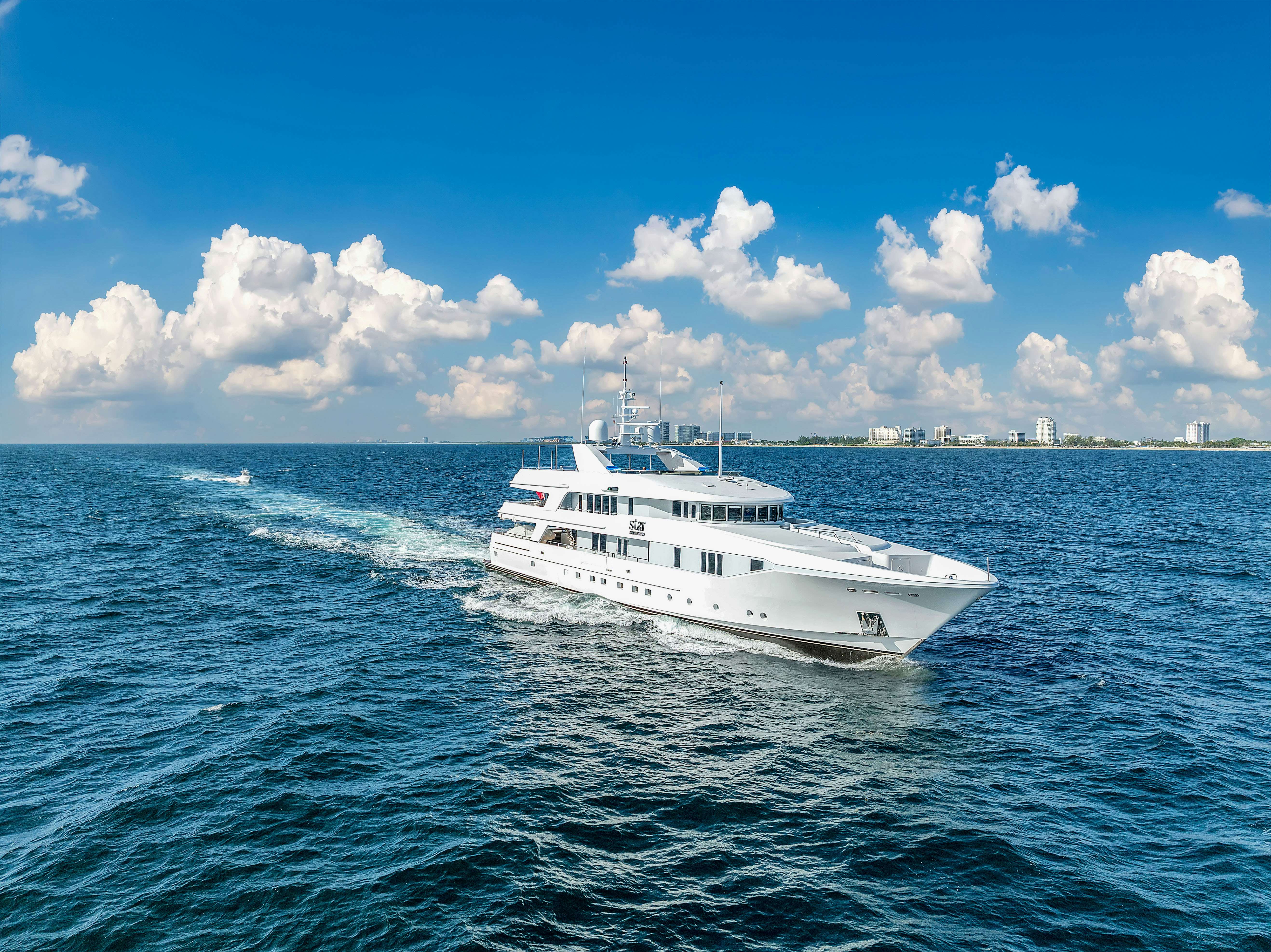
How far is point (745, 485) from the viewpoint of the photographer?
34.1 metres

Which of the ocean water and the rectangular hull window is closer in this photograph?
the ocean water

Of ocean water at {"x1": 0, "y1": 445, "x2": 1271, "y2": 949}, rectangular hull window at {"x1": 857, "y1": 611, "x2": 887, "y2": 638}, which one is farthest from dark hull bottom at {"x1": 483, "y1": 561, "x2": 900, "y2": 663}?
rectangular hull window at {"x1": 857, "y1": 611, "x2": 887, "y2": 638}

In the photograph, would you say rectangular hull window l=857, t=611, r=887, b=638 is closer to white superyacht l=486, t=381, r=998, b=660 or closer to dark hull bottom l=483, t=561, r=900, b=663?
white superyacht l=486, t=381, r=998, b=660

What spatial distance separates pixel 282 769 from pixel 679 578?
17984mm

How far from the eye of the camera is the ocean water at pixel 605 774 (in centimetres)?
1271

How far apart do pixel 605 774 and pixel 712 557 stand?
1329 centimetres

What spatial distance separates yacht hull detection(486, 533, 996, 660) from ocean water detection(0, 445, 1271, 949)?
3.25 ft

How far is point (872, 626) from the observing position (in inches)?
1033

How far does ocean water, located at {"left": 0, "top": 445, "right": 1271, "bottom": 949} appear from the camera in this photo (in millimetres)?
12711

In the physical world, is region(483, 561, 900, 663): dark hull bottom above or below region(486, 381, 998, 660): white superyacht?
below

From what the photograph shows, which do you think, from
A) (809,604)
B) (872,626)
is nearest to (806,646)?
(809,604)

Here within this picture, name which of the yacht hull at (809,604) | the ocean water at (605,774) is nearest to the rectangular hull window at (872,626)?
the yacht hull at (809,604)

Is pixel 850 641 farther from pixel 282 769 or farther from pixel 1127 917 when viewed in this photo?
pixel 282 769

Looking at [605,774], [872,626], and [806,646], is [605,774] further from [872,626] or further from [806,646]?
[872,626]
